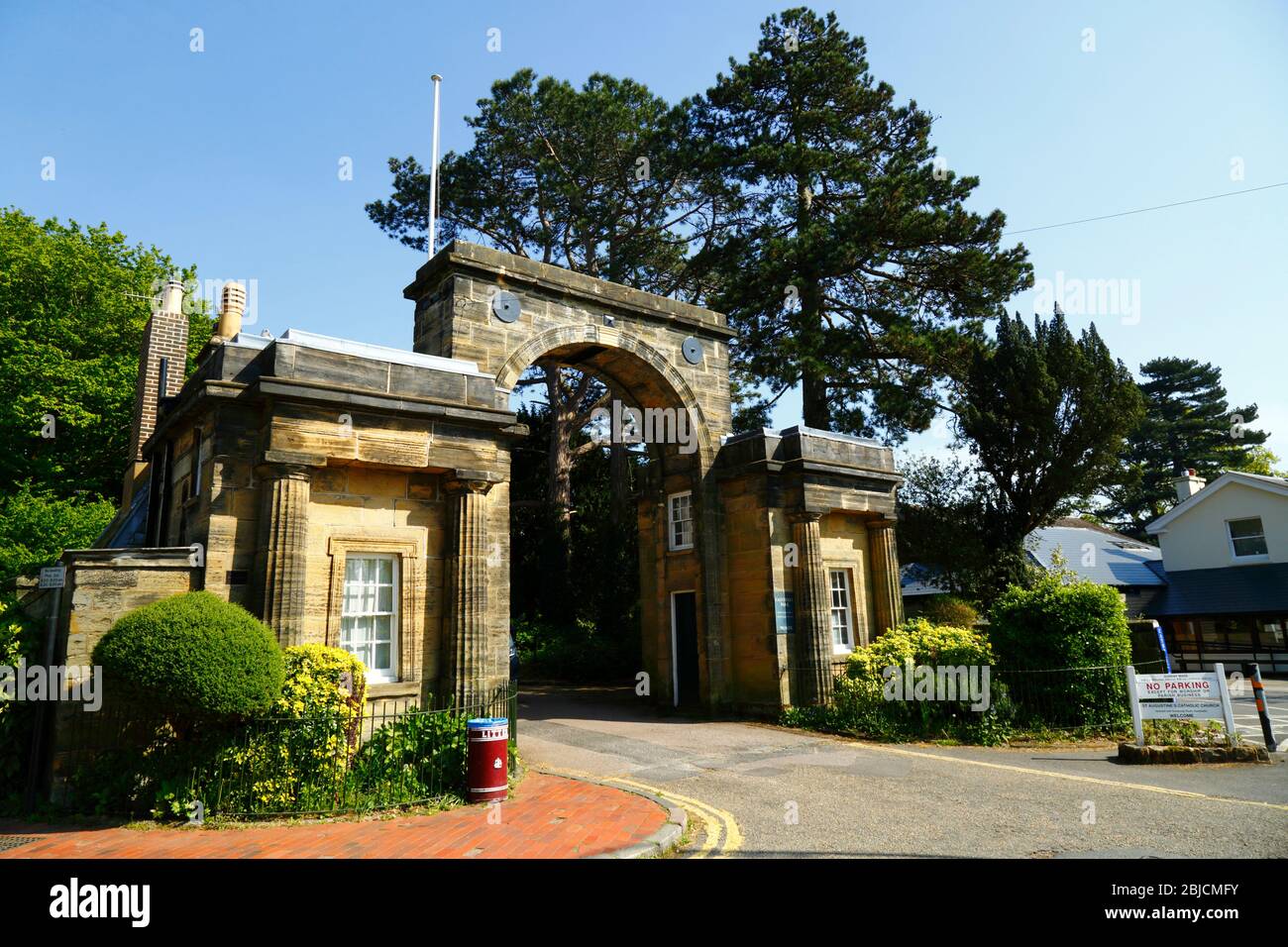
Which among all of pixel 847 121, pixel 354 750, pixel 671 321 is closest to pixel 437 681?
pixel 354 750

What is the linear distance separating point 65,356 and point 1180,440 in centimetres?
6620

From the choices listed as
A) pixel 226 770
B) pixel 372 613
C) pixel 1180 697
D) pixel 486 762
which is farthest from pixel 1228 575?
pixel 226 770

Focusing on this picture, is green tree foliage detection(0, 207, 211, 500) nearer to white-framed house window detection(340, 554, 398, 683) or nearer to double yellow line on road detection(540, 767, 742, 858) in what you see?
white-framed house window detection(340, 554, 398, 683)

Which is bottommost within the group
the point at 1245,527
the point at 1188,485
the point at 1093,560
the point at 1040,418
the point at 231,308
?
the point at 1093,560

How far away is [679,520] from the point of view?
55.7ft

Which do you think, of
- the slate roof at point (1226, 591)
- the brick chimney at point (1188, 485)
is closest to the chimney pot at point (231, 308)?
the slate roof at point (1226, 591)

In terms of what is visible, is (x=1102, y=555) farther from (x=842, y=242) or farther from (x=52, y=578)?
(x=52, y=578)

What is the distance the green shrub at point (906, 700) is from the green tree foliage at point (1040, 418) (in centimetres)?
934

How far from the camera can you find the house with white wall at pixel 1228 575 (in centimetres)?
2483

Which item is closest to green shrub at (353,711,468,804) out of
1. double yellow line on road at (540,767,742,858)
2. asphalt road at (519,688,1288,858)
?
double yellow line on road at (540,767,742,858)

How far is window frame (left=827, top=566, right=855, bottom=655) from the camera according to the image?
15.9 meters

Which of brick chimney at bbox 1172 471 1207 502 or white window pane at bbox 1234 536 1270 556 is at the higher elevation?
brick chimney at bbox 1172 471 1207 502

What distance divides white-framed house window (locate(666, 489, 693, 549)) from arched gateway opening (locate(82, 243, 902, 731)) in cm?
5

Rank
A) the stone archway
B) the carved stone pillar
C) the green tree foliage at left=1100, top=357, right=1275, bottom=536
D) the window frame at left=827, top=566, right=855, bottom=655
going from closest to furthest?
the carved stone pillar → the stone archway → the window frame at left=827, top=566, right=855, bottom=655 → the green tree foliage at left=1100, top=357, right=1275, bottom=536
